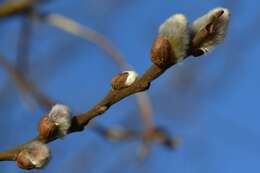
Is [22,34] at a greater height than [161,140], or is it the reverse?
[22,34]

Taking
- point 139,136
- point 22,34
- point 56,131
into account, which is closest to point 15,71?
point 22,34

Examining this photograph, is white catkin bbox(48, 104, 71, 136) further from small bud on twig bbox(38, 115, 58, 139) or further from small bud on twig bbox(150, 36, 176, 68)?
small bud on twig bbox(150, 36, 176, 68)

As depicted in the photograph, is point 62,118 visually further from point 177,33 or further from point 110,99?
point 177,33

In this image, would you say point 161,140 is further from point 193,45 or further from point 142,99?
point 193,45

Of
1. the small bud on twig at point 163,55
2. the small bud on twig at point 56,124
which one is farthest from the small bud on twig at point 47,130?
the small bud on twig at point 163,55

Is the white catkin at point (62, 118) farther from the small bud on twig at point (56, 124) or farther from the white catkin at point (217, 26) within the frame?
the white catkin at point (217, 26)

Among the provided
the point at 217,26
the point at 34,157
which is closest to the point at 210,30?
the point at 217,26
